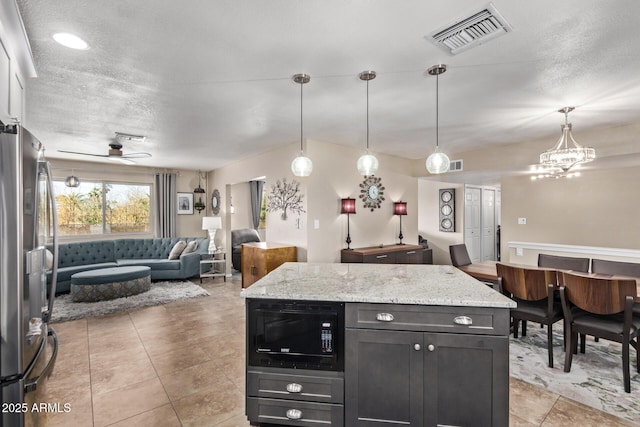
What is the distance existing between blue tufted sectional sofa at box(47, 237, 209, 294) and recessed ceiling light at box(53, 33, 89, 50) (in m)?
4.66

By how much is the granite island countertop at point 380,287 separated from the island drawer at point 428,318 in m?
0.04

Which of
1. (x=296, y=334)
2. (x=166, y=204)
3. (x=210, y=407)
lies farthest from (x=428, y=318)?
(x=166, y=204)

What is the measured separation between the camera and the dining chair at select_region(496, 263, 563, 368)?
279cm

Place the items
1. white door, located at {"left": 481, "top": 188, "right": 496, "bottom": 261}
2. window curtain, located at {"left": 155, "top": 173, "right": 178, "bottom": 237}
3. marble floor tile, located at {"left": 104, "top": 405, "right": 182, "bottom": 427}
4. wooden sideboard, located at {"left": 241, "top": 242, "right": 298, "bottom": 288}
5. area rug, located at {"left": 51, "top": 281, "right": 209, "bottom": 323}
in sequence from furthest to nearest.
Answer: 1. white door, located at {"left": 481, "top": 188, "right": 496, "bottom": 261}
2. window curtain, located at {"left": 155, "top": 173, "right": 178, "bottom": 237}
3. wooden sideboard, located at {"left": 241, "top": 242, "right": 298, "bottom": 288}
4. area rug, located at {"left": 51, "top": 281, "right": 209, "bottom": 323}
5. marble floor tile, located at {"left": 104, "top": 405, "right": 182, "bottom": 427}

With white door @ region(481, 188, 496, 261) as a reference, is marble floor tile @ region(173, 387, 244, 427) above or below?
below

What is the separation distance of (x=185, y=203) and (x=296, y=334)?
669cm

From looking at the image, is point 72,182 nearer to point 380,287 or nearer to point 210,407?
point 210,407

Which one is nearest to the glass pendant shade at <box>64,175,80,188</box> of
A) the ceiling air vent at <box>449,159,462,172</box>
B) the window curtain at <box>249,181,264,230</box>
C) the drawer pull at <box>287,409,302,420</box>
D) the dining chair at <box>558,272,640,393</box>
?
the window curtain at <box>249,181,264,230</box>

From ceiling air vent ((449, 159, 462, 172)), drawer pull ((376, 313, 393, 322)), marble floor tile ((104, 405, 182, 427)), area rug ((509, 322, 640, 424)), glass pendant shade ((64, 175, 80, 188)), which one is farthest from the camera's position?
glass pendant shade ((64, 175, 80, 188))

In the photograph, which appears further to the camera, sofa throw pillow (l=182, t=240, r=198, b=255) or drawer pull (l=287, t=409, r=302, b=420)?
sofa throw pillow (l=182, t=240, r=198, b=255)

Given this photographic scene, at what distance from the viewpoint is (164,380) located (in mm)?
2559

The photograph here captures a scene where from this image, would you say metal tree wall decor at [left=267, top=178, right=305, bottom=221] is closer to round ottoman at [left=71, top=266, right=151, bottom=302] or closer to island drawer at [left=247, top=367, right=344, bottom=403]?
round ottoman at [left=71, top=266, right=151, bottom=302]

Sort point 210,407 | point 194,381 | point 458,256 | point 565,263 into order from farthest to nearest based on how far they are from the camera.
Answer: point 458,256
point 565,263
point 194,381
point 210,407

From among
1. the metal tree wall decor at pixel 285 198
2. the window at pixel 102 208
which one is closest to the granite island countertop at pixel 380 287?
the metal tree wall decor at pixel 285 198
